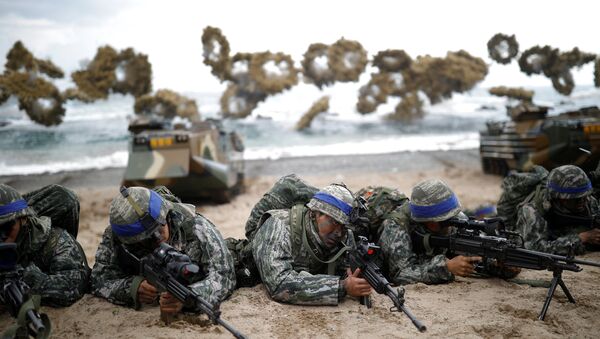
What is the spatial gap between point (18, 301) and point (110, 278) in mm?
Result: 847

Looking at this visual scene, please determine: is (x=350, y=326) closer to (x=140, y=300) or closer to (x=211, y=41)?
(x=140, y=300)

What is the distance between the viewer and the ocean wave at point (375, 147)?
1731cm

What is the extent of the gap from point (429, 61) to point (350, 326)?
1538cm

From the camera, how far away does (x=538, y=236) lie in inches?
203

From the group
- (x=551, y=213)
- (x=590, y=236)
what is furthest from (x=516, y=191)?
(x=590, y=236)

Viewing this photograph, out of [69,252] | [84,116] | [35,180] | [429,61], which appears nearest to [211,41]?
[84,116]

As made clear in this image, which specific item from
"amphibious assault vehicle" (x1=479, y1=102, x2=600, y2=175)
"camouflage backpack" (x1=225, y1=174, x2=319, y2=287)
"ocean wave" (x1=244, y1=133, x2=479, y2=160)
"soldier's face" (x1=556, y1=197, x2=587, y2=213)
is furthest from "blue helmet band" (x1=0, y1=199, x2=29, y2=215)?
"ocean wave" (x1=244, y1=133, x2=479, y2=160)

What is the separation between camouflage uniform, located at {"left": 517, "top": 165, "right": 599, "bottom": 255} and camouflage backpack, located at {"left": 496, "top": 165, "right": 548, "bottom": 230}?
199 mm

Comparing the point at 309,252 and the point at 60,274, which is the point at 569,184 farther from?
the point at 60,274

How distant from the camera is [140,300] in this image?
386cm

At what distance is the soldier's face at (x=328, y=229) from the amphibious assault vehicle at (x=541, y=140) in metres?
4.55

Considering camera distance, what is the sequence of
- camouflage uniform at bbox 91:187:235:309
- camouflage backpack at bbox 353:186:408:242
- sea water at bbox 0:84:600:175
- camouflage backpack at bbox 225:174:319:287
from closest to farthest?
camouflage uniform at bbox 91:187:235:309, camouflage backpack at bbox 225:174:319:287, camouflage backpack at bbox 353:186:408:242, sea water at bbox 0:84:600:175

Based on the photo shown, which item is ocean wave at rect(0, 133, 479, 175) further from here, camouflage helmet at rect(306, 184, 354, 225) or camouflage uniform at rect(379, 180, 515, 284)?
camouflage helmet at rect(306, 184, 354, 225)

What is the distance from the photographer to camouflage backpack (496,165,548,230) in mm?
5535
